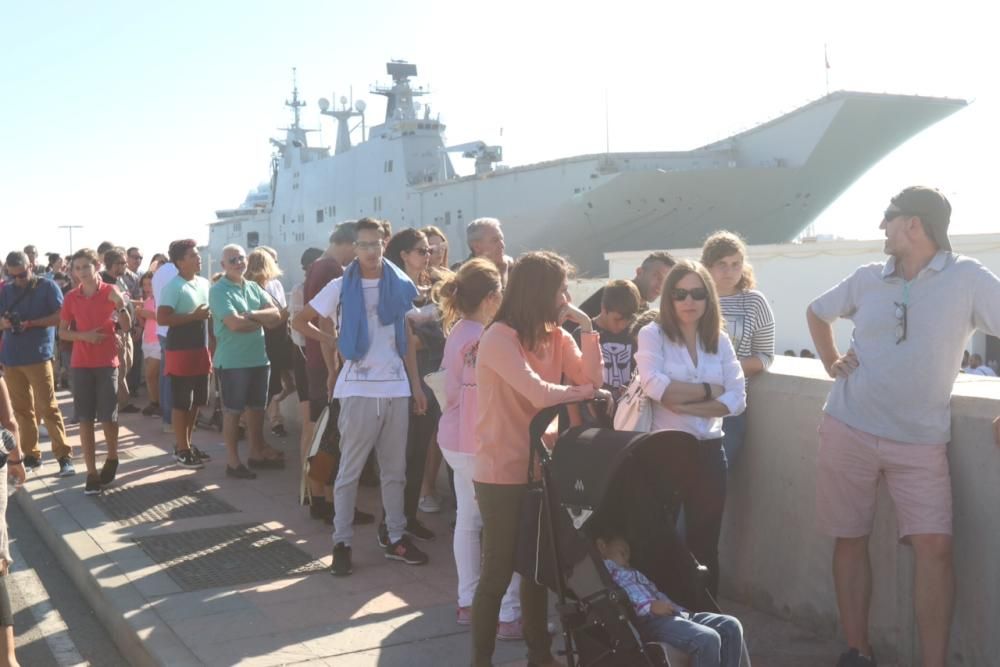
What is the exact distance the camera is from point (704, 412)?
459cm

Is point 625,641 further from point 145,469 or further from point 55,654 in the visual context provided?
point 145,469

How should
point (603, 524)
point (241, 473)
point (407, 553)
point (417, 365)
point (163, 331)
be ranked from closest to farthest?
point (603, 524)
point (407, 553)
point (417, 365)
point (241, 473)
point (163, 331)

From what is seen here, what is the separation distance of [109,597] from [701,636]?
348cm

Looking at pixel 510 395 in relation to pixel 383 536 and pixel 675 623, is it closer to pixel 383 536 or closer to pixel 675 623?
pixel 675 623

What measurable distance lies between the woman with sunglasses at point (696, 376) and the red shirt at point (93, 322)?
535cm

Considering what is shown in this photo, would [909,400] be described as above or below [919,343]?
below

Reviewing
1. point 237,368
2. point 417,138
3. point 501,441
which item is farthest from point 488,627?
point 417,138

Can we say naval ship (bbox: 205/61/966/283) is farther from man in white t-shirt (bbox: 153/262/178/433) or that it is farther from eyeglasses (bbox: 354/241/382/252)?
eyeglasses (bbox: 354/241/382/252)

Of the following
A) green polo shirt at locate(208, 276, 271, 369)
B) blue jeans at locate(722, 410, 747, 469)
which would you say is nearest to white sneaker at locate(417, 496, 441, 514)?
green polo shirt at locate(208, 276, 271, 369)

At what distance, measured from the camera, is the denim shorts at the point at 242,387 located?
28.0ft

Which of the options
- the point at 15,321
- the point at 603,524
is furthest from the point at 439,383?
the point at 15,321

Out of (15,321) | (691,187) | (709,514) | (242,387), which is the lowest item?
(709,514)

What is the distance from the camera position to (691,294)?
4.62 meters

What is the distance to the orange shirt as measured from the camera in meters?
4.06
